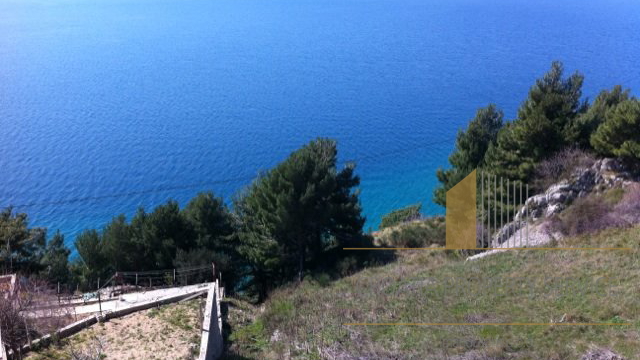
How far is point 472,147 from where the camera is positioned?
26.3 metres

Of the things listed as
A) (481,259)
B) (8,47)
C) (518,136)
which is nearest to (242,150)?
→ (518,136)

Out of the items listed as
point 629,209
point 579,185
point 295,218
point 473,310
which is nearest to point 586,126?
point 579,185

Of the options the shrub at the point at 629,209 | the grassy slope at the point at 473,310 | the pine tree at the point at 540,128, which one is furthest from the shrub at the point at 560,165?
the grassy slope at the point at 473,310

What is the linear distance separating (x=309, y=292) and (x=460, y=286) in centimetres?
487

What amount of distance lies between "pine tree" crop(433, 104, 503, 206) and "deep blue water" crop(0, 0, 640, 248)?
1190 centimetres

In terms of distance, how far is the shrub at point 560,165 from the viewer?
67.4 feet

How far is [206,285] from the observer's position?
56.1 ft

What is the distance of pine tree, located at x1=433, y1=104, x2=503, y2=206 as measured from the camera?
2612 cm

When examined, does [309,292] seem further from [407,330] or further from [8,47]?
[8,47]

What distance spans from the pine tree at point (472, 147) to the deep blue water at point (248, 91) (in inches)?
469

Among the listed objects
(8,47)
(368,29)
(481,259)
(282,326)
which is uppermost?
(368,29)

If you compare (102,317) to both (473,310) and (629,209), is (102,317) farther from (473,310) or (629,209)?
(629,209)
